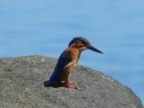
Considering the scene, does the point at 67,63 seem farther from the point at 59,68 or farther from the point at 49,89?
the point at 49,89

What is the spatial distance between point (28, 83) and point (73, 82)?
65 centimetres

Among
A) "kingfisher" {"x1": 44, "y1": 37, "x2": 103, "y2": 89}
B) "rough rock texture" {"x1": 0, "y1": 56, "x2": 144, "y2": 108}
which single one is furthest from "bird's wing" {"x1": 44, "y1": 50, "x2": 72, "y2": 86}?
"rough rock texture" {"x1": 0, "y1": 56, "x2": 144, "y2": 108}

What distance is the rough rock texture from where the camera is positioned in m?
8.23

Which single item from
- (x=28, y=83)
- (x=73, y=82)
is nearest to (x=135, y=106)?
(x=73, y=82)

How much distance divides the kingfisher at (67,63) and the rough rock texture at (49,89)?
147mm

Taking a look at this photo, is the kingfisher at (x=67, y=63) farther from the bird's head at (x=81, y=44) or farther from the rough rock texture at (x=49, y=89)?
the rough rock texture at (x=49, y=89)

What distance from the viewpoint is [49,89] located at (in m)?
8.50

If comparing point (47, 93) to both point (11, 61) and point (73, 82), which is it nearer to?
point (73, 82)

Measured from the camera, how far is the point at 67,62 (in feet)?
28.6

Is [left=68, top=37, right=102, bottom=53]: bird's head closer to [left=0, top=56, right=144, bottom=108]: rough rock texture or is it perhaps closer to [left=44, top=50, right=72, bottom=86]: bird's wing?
[left=44, top=50, right=72, bottom=86]: bird's wing

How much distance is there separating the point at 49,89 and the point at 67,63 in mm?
454

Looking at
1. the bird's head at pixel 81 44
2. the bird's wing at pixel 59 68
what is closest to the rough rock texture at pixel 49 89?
the bird's wing at pixel 59 68

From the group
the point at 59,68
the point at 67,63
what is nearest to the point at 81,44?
the point at 67,63

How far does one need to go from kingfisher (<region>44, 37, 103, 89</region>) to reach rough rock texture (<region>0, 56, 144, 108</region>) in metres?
0.15
